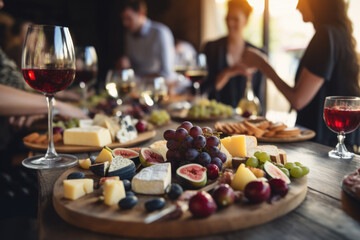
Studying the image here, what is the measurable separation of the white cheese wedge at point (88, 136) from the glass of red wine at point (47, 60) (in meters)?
0.20

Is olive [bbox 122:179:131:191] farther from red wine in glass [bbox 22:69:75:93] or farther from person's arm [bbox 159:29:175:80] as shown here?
person's arm [bbox 159:29:175:80]

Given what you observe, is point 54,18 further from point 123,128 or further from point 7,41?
point 123,128

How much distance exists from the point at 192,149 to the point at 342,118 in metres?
0.60

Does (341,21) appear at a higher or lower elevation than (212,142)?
higher

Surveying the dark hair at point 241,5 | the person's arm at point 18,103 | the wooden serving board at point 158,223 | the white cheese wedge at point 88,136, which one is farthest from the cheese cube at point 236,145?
the dark hair at point 241,5

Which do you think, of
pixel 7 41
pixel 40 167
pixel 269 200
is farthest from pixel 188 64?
pixel 7 41

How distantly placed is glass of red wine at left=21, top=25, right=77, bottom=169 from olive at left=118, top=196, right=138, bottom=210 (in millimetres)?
472

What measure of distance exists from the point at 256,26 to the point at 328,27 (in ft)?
11.8

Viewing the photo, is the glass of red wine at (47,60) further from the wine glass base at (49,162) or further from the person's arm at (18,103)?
the person's arm at (18,103)

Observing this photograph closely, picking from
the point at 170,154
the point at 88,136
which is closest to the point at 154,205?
the point at 170,154

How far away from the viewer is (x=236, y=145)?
3.54 feet

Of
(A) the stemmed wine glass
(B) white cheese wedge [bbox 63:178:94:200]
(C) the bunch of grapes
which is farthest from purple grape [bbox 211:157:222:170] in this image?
(A) the stemmed wine glass

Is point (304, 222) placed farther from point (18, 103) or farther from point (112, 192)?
point (18, 103)

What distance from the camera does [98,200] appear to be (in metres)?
0.76
